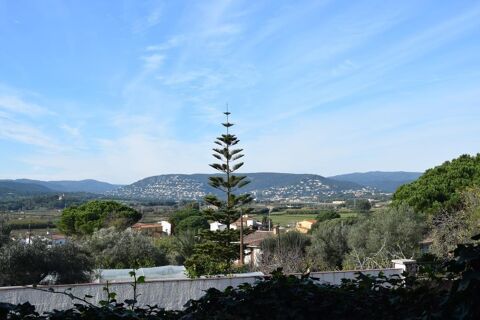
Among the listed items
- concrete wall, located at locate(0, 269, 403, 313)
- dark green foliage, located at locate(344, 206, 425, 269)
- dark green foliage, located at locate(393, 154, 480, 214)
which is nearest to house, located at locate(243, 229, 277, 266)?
dark green foliage, located at locate(344, 206, 425, 269)

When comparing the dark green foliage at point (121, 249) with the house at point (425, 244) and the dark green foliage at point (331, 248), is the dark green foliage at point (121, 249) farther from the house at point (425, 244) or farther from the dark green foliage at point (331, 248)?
the house at point (425, 244)

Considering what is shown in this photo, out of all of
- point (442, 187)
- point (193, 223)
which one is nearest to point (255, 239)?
point (193, 223)

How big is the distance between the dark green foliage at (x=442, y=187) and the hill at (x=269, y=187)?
85.1m

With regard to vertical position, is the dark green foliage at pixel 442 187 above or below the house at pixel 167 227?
above

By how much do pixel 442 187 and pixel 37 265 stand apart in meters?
14.7

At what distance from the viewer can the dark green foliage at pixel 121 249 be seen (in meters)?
17.8

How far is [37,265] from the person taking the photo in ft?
45.5

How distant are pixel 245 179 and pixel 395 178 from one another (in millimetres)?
148794

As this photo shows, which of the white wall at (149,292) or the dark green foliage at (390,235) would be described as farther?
the dark green foliage at (390,235)

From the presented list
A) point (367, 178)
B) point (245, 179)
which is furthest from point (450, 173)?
point (367, 178)

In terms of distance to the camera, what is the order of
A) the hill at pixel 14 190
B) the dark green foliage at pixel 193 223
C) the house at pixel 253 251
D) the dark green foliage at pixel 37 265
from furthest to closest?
the hill at pixel 14 190 → the dark green foliage at pixel 193 223 → the house at pixel 253 251 → the dark green foliage at pixel 37 265

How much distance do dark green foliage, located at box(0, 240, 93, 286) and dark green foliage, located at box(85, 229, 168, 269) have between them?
2991 mm

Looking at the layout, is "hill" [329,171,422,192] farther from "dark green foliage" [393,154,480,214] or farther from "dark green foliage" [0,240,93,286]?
"dark green foliage" [0,240,93,286]

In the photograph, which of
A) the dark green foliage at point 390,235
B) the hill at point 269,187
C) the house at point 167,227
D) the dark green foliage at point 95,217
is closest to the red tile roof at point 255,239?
the dark green foliage at point 390,235
